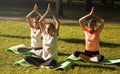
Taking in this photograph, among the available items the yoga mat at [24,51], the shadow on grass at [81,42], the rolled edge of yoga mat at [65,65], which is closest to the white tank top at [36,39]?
the yoga mat at [24,51]

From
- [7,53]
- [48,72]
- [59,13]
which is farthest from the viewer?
[59,13]

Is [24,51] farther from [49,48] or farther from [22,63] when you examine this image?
[49,48]

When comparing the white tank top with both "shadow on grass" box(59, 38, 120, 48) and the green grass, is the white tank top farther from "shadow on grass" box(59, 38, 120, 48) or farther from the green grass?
"shadow on grass" box(59, 38, 120, 48)

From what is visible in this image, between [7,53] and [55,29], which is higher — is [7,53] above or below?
below

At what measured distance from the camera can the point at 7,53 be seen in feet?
34.6

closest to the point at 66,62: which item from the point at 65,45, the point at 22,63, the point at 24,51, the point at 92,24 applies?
the point at 22,63

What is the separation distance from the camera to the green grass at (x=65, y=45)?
28.3 ft

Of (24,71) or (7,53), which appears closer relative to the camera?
(24,71)

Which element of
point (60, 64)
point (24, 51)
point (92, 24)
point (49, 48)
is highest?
point (92, 24)

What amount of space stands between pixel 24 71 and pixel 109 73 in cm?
234

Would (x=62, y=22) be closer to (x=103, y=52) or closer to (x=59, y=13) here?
(x=59, y=13)

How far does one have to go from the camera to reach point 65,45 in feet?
39.9

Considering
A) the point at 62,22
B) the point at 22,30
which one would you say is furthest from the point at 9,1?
the point at 22,30

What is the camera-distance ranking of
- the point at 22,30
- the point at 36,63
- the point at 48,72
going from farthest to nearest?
the point at 22,30 → the point at 36,63 → the point at 48,72
